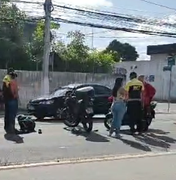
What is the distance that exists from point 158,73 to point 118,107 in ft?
113

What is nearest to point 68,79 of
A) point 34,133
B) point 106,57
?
point 34,133

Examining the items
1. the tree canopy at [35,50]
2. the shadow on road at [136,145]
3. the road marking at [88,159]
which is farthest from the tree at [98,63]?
the road marking at [88,159]

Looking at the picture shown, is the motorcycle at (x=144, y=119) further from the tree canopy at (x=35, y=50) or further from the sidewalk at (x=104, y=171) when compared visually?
the tree canopy at (x=35, y=50)

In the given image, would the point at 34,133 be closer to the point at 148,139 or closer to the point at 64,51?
the point at 148,139

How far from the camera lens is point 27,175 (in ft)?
24.0

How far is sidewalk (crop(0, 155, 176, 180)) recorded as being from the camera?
7297 mm

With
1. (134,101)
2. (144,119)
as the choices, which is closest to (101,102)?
(144,119)

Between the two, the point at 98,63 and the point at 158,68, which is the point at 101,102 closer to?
the point at 98,63

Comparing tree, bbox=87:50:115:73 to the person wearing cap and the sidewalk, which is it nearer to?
the person wearing cap

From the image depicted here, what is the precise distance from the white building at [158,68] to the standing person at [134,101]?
98.6 ft

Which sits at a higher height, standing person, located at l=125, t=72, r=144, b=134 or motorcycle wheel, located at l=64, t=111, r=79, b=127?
standing person, located at l=125, t=72, r=144, b=134

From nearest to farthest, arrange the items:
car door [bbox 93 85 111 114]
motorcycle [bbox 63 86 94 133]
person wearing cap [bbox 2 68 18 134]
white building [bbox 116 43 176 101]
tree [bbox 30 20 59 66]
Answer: person wearing cap [bbox 2 68 18 134] < motorcycle [bbox 63 86 94 133] < car door [bbox 93 85 111 114] < tree [bbox 30 20 59 66] < white building [bbox 116 43 176 101]

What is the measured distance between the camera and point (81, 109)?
1353 cm

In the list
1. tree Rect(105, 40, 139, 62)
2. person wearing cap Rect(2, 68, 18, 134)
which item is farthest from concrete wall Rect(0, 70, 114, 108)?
tree Rect(105, 40, 139, 62)
